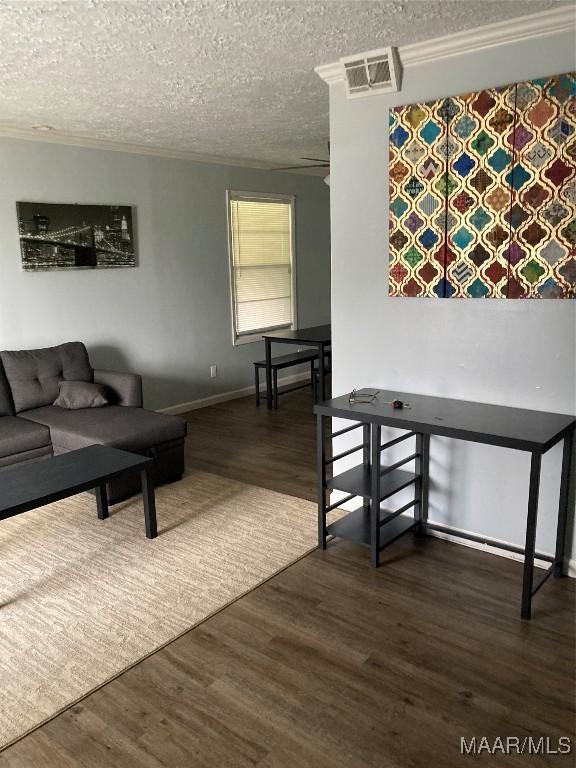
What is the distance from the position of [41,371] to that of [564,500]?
3.62 metres

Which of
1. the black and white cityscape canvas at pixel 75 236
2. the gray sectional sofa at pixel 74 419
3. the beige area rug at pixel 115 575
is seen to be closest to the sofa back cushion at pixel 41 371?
the gray sectional sofa at pixel 74 419

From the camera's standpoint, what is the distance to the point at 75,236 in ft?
16.5

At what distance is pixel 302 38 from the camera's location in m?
2.79

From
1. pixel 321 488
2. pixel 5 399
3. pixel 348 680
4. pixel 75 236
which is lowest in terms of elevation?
pixel 348 680

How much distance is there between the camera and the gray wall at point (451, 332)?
2.86 metres

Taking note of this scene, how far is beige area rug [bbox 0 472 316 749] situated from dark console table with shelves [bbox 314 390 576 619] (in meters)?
0.39

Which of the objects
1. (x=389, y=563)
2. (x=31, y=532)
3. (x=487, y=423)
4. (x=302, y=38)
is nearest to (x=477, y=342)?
(x=487, y=423)

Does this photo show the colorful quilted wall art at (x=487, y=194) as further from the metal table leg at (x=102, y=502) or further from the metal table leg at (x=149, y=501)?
the metal table leg at (x=102, y=502)

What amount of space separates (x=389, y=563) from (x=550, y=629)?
0.81 meters

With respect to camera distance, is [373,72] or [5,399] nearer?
[373,72]

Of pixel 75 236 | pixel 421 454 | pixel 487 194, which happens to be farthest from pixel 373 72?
pixel 75 236

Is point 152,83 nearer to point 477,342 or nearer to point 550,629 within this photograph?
point 477,342

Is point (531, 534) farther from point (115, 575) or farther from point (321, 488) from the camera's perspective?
point (115, 575)

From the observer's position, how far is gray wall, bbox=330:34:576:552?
2.86 metres
